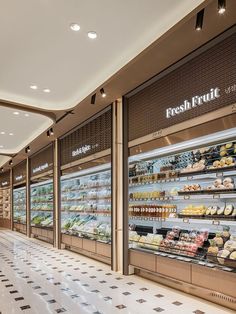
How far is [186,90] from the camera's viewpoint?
449 cm

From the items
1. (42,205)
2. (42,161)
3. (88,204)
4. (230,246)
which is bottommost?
(42,205)

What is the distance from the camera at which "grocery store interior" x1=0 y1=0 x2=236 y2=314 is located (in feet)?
12.4

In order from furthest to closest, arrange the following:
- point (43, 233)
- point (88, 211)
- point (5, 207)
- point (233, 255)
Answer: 1. point (5, 207)
2. point (43, 233)
3. point (88, 211)
4. point (233, 255)

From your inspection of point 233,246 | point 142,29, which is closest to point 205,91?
point 142,29

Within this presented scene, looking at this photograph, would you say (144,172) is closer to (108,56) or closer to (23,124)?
(108,56)

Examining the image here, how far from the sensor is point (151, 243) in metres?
5.24

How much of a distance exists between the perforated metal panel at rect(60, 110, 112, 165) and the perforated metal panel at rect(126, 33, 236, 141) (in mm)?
966

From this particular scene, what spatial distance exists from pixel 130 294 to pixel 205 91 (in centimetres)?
310

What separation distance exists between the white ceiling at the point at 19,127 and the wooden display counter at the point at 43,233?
3.16 metres

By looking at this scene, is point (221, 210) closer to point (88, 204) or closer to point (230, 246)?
point (230, 246)

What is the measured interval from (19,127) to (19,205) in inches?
274

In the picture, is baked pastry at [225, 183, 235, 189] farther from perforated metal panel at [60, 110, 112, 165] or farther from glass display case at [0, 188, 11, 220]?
glass display case at [0, 188, 11, 220]

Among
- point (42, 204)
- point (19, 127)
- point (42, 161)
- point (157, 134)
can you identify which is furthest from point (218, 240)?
point (42, 204)

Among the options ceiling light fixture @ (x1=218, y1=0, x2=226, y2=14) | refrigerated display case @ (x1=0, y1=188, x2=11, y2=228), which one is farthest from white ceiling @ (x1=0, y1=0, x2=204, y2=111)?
refrigerated display case @ (x1=0, y1=188, x2=11, y2=228)
